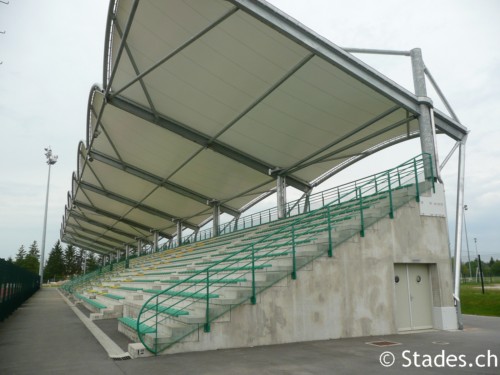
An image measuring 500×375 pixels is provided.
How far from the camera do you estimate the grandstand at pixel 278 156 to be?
9.12m

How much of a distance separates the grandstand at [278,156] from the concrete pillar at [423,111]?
5 centimetres

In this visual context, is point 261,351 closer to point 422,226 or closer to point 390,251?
point 390,251

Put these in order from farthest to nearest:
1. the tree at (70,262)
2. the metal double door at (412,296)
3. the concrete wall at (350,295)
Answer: the tree at (70,262)
the metal double door at (412,296)
the concrete wall at (350,295)

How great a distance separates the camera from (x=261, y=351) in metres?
7.93

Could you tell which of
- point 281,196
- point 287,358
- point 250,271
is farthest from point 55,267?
point 287,358

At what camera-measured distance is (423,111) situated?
1337 centimetres

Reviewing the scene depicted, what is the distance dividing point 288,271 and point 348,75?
700 centimetres

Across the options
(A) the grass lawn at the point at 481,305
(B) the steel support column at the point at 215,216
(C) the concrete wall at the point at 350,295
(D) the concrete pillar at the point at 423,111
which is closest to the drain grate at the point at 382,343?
(C) the concrete wall at the point at 350,295

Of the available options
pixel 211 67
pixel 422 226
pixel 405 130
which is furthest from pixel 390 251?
pixel 211 67

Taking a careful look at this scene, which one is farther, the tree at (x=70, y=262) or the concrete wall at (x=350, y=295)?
the tree at (x=70, y=262)

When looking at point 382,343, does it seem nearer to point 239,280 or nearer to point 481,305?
point 239,280

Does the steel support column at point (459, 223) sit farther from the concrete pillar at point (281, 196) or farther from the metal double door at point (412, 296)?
the concrete pillar at point (281, 196)

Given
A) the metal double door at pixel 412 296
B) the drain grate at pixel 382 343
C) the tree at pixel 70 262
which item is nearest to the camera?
the drain grate at pixel 382 343

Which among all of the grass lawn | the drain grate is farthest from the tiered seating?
the grass lawn
